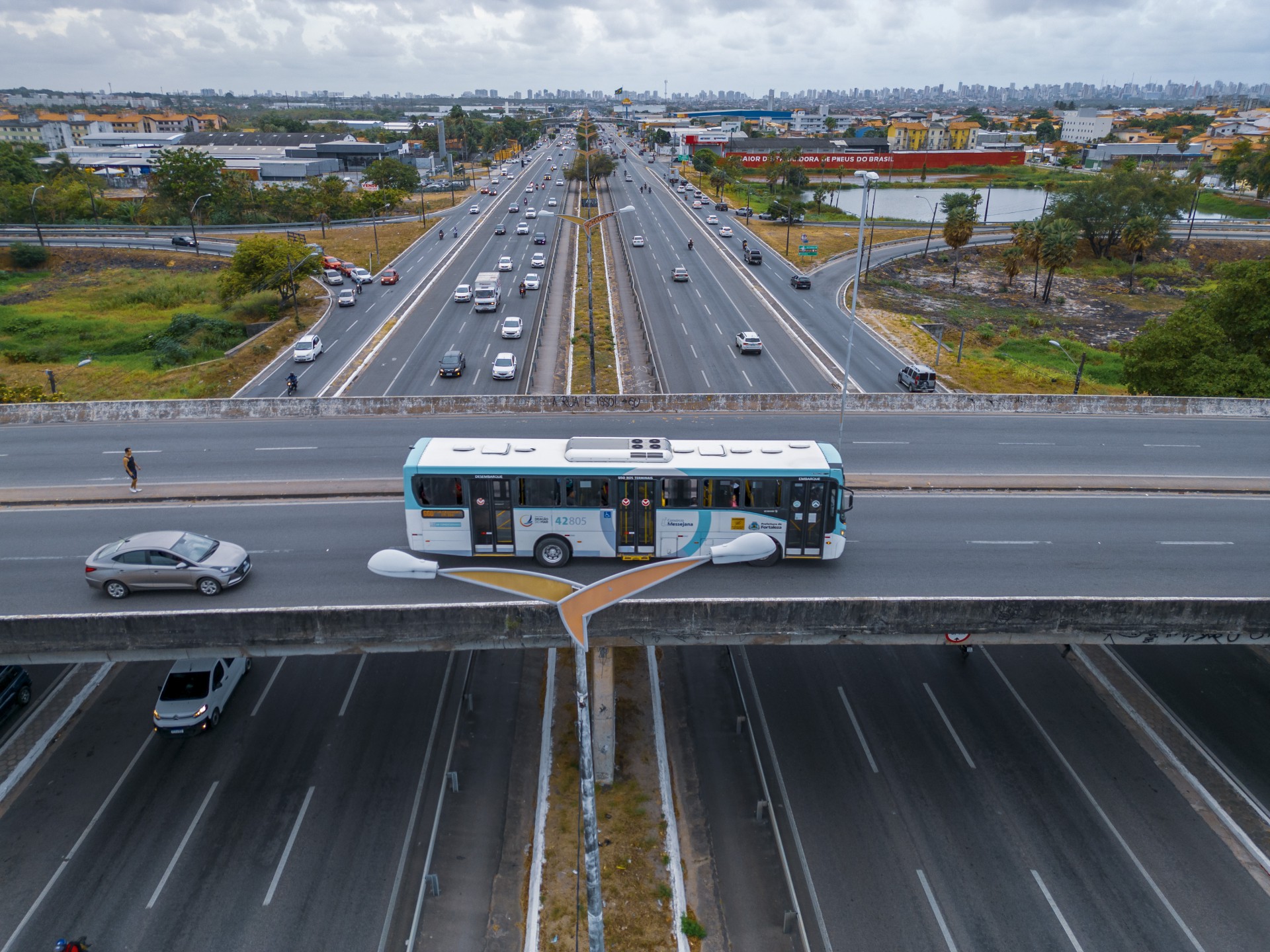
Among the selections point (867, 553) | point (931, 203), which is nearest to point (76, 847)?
point (867, 553)

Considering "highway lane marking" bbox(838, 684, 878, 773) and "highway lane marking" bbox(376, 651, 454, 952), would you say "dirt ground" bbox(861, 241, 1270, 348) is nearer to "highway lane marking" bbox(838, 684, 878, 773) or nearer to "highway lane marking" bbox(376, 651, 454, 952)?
"highway lane marking" bbox(838, 684, 878, 773)

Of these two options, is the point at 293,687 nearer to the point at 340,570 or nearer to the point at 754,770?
the point at 340,570

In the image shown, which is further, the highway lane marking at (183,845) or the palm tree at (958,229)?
the palm tree at (958,229)

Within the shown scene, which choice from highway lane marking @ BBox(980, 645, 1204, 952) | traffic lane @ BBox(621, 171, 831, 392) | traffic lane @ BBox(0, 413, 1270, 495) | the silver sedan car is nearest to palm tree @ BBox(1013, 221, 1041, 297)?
traffic lane @ BBox(621, 171, 831, 392)

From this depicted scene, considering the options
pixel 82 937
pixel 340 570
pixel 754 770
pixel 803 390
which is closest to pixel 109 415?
pixel 340 570

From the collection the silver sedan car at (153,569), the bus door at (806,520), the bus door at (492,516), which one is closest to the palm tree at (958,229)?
the bus door at (806,520)

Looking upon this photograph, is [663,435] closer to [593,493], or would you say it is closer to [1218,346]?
[593,493]

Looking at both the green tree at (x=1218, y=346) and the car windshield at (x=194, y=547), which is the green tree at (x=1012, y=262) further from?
the car windshield at (x=194, y=547)
